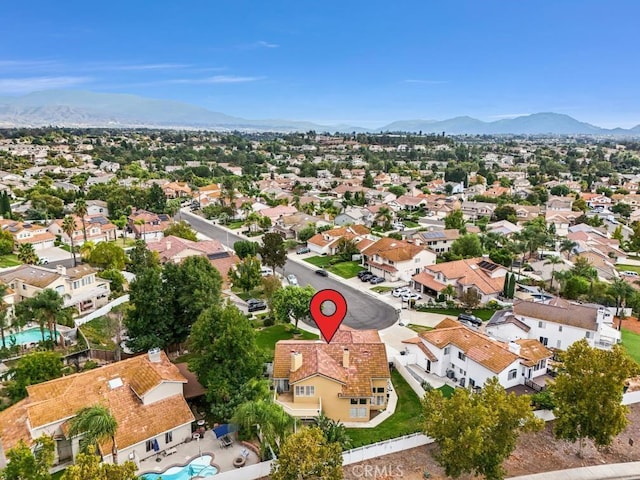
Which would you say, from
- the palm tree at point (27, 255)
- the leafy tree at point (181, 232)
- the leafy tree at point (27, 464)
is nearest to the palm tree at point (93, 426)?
the leafy tree at point (27, 464)

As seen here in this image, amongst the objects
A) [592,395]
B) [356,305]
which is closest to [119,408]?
→ [592,395]

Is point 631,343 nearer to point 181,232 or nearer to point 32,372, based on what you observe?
point 32,372

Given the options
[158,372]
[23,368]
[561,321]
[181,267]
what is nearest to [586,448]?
[561,321]

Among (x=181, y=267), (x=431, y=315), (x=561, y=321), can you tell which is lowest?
(x=431, y=315)

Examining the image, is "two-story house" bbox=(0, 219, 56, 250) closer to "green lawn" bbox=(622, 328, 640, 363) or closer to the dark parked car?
the dark parked car

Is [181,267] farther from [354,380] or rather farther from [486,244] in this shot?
[486,244]

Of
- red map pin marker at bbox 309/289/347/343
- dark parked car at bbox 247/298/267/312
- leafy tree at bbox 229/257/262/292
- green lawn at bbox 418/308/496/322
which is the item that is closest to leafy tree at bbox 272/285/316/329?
dark parked car at bbox 247/298/267/312
